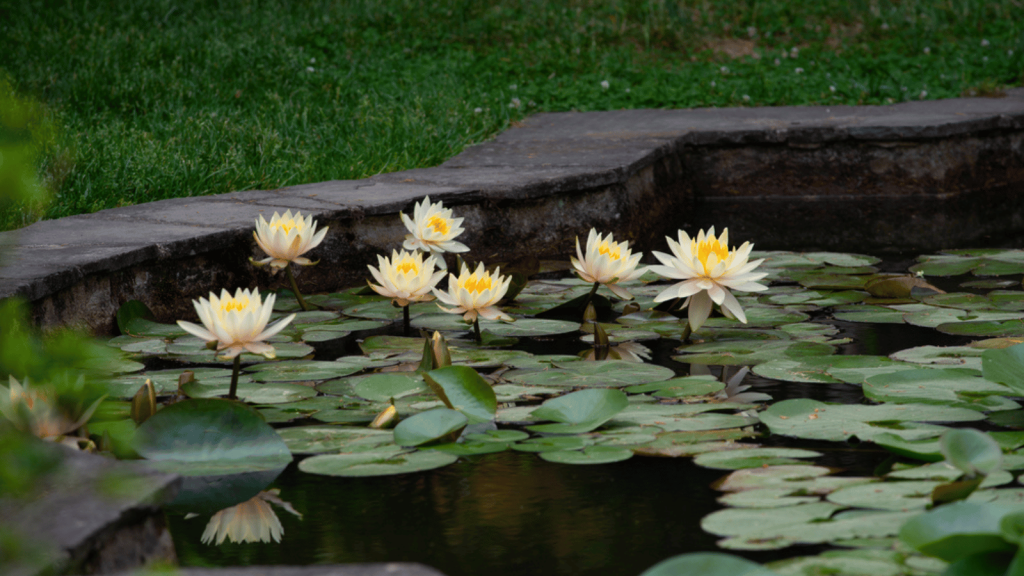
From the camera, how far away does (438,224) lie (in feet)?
7.36

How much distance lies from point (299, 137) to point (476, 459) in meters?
2.83

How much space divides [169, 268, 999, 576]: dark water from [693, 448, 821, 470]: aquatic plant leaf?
0.05 feet

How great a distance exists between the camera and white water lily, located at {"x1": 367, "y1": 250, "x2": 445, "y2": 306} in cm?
198

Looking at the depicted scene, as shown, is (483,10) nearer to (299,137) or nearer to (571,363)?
(299,137)

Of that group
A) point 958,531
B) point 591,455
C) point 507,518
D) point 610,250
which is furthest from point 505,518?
point 610,250

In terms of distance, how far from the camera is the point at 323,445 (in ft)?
5.00

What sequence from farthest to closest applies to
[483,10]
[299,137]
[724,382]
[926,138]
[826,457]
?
[483,10], [926,138], [299,137], [724,382], [826,457]

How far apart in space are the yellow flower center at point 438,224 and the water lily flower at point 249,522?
0.95 m

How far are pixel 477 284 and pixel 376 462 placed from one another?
584mm

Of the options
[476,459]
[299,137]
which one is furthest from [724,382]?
[299,137]

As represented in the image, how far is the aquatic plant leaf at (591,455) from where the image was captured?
56.8 inches

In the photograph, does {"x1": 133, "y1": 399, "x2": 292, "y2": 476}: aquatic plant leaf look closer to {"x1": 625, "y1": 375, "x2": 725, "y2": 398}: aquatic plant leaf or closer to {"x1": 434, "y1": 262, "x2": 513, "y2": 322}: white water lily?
{"x1": 434, "y1": 262, "x2": 513, "y2": 322}: white water lily

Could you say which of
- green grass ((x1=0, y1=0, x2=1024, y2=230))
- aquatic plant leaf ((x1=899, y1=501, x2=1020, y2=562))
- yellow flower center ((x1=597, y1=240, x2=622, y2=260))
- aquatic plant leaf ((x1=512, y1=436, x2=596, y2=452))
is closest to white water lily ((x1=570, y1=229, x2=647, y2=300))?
yellow flower center ((x1=597, y1=240, x2=622, y2=260))

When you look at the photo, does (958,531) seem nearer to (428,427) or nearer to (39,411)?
(428,427)
